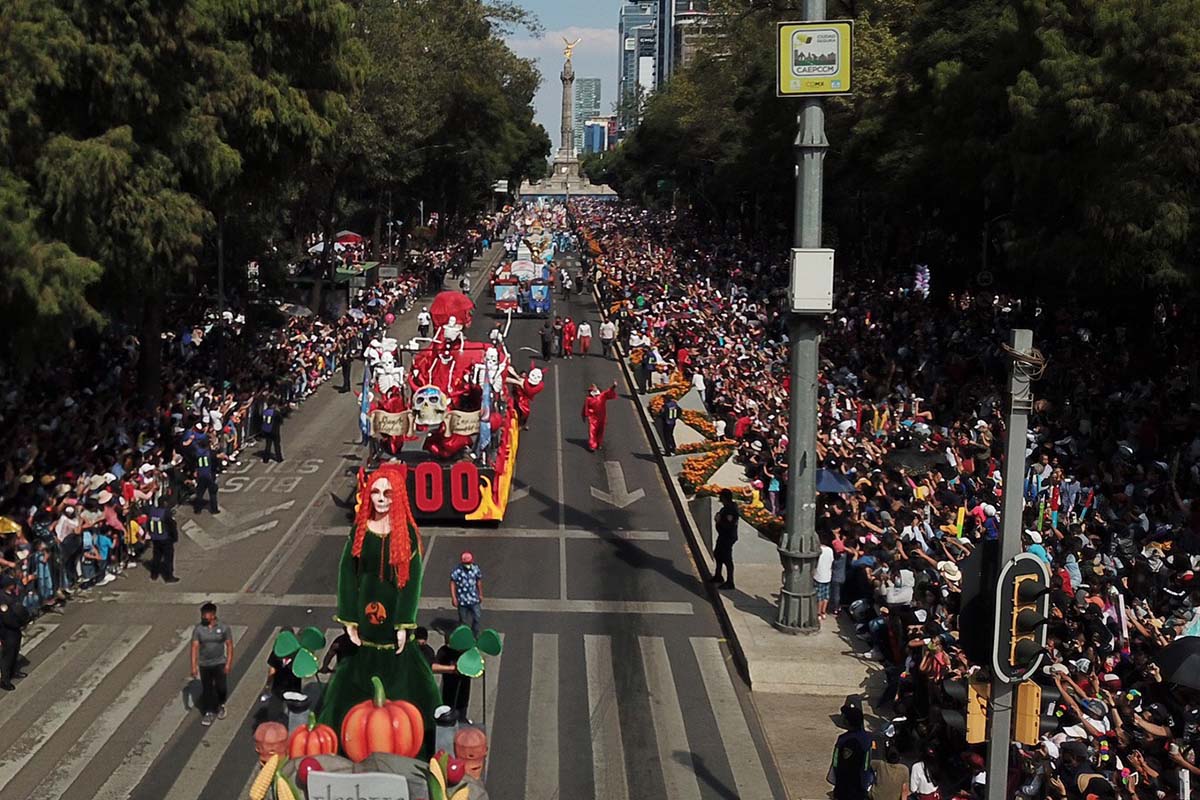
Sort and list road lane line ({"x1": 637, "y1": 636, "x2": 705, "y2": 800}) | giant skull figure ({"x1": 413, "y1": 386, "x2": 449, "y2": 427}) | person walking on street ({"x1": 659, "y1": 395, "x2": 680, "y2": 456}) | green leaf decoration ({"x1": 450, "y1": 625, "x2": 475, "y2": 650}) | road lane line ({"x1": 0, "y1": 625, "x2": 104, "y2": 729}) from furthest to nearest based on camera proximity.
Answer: person walking on street ({"x1": 659, "y1": 395, "x2": 680, "y2": 456}), giant skull figure ({"x1": 413, "y1": 386, "x2": 449, "y2": 427}), road lane line ({"x1": 0, "y1": 625, "x2": 104, "y2": 729}), road lane line ({"x1": 637, "y1": 636, "x2": 705, "y2": 800}), green leaf decoration ({"x1": 450, "y1": 625, "x2": 475, "y2": 650})

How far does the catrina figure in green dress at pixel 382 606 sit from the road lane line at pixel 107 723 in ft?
10.7

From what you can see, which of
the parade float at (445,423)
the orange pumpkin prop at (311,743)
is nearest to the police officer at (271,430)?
the parade float at (445,423)

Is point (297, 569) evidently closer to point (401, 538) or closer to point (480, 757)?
point (401, 538)

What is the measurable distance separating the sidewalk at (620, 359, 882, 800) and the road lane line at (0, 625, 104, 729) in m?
7.98

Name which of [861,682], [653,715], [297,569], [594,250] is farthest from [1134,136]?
[594,250]

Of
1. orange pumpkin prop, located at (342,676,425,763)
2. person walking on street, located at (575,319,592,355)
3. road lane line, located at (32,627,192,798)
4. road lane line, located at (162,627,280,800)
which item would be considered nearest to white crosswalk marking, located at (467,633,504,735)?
road lane line, located at (162,627,280,800)

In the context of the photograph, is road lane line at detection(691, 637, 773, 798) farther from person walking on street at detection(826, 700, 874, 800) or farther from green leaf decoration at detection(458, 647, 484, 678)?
green leaf decoration at detection(458, 647, 484, 678)

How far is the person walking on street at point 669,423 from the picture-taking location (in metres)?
27.2

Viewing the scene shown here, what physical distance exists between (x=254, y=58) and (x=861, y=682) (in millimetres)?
16969

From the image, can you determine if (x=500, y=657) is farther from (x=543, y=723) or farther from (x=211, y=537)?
(x=211, y=537)

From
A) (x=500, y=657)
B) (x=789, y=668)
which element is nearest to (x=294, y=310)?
(x=500, y=657)

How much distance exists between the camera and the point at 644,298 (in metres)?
46.0

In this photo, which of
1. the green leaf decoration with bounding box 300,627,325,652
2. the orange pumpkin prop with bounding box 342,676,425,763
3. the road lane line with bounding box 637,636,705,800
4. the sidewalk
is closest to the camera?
the orange pumpkin prop with bounding box 342,676,425,763

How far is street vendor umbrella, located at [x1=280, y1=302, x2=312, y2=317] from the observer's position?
44200mm
